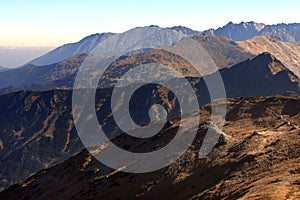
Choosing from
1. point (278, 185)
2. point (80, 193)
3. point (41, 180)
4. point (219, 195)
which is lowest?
point (41, 180)

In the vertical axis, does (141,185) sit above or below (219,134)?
below

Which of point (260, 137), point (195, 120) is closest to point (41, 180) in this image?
point (195, 120)

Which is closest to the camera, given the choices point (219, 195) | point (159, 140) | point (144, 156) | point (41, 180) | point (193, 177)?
point (219, 195)

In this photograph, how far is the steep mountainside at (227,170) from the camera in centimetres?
4716

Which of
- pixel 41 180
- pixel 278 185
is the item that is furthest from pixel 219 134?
pixel 41 180

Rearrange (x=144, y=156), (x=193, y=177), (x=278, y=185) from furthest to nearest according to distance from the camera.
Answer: (x=144, y=156)
(x=193, y=177)
(x=278, y=185)

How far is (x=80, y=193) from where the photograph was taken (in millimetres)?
A: 74812

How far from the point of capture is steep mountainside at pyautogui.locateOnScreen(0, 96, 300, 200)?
47156 mm

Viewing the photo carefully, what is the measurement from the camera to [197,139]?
73.4 meters

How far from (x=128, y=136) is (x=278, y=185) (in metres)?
69.4

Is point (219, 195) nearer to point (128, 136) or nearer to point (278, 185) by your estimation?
point (278, 185)

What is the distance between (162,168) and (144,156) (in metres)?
12.6

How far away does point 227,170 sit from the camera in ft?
182

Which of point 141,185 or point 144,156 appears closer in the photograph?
point 141,185
